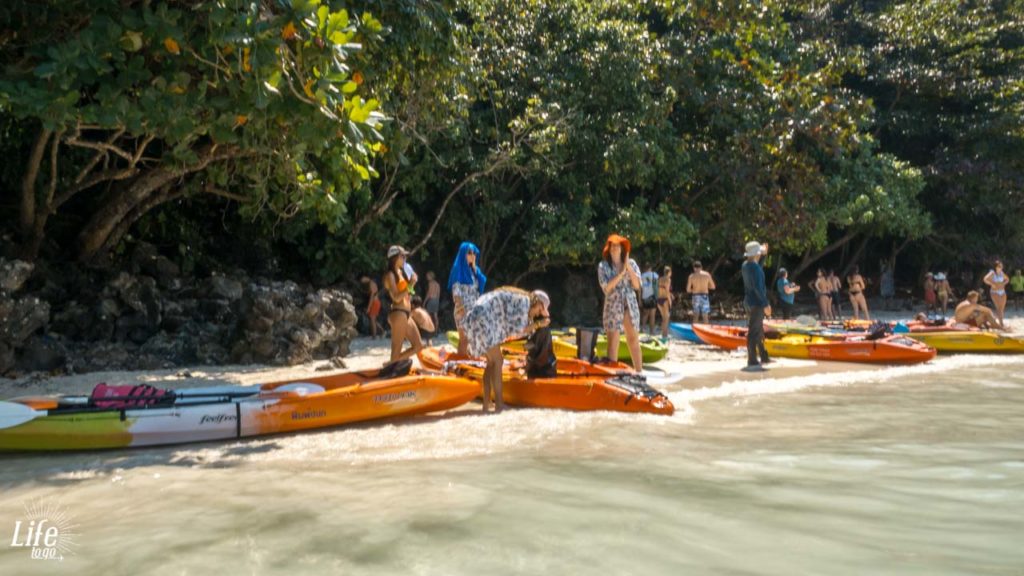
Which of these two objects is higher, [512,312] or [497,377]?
[512,312]

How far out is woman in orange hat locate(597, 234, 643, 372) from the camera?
29.7 feet

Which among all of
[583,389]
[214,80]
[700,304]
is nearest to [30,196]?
[214,80]

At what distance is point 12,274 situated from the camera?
9352 millimetres

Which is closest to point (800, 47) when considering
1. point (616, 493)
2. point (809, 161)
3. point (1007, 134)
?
point (809, 161)

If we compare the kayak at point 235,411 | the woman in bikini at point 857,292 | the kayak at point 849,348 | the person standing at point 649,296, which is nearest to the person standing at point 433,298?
the person standing at point 649,296

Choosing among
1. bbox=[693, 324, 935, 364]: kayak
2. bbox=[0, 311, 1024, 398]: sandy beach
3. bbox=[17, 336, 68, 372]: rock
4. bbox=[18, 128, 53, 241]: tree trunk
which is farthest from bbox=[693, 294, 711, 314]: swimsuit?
bbox=[18, 128, 53, 241]: tree trunk

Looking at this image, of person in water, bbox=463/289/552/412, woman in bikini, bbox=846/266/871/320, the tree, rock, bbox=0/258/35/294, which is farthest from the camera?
woman in bikini, bbox=846/266/871/320

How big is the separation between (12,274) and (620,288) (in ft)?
23.2

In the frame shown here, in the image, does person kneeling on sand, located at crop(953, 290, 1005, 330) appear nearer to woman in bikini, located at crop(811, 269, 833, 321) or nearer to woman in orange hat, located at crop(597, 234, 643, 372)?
woman in bikini, located at crop(811, 269, 833, 321)

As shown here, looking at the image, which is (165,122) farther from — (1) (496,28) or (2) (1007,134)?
(2) (1007,134)

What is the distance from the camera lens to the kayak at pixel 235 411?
5.99 m

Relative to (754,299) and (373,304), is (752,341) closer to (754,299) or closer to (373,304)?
(754,299)

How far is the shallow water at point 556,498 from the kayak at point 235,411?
144 millimetres

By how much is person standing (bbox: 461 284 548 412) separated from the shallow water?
0.67m
